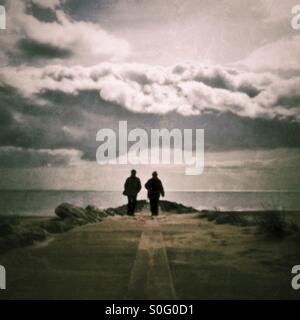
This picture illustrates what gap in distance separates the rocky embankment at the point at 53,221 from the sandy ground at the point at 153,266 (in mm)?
370

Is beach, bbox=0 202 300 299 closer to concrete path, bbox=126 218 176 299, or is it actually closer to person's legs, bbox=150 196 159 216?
concrete path, bbox=126 218 176 299

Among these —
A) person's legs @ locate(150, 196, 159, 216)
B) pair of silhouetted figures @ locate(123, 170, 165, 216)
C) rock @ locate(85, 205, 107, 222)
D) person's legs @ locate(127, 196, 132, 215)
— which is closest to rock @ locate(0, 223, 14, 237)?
rock @ locate(85, 205, 107, 222)

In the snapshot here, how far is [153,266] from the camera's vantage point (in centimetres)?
833

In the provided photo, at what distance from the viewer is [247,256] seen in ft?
29.6

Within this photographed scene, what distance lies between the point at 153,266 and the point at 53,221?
15.8 ft

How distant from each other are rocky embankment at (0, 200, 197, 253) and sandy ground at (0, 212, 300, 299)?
37 centimetres

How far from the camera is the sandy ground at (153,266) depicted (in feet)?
24.4

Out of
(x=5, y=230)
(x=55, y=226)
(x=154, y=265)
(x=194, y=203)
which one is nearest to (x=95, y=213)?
(x=55, y=226)

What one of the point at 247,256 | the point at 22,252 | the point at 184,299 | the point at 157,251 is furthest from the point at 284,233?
the point at 22,252

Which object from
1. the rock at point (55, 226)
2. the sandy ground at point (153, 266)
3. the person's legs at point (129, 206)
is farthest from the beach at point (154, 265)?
the person's legs at point (129, 206)

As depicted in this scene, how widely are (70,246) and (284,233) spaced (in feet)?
16.3

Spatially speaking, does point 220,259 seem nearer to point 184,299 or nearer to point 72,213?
point 184,299

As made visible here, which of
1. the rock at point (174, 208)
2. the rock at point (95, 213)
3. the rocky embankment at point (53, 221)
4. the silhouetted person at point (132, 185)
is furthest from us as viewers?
the rock at point (174, 208)

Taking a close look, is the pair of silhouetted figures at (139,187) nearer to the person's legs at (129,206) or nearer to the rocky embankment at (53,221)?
the person's legs at (129,206)
